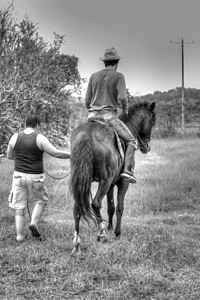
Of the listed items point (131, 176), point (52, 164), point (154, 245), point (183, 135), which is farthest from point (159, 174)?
point (183, 135)

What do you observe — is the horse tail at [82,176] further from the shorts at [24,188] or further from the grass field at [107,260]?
the shorts at [24,188]

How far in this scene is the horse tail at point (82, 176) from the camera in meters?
6.41

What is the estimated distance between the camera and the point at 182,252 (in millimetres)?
6484

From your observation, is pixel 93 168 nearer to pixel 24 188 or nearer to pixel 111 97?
pixel 24 188

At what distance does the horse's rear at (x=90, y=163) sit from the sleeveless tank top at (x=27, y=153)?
69cm

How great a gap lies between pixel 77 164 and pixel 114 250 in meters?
1.31

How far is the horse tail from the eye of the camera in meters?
6.41

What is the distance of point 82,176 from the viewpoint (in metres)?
6.41

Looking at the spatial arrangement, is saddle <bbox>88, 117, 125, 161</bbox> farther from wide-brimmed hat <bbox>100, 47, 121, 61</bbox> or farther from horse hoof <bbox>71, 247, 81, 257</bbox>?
horse hoof <bbox>71, 247, 81, 257</bbox>

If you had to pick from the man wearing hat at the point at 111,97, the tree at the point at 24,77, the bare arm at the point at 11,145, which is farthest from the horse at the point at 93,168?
Answer: the tree at the point at 24,77

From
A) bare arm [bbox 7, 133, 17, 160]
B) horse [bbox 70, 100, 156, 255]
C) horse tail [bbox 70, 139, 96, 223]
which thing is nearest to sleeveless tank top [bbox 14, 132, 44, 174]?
bare arm [bbox 7, 133, 17, 160]

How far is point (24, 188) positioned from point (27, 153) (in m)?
0.55

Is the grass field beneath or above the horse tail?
beneath

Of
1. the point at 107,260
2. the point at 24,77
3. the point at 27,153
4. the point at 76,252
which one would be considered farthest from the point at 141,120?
the point at 24,77
